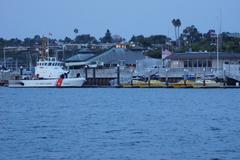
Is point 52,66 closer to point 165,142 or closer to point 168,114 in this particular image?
point 168,114

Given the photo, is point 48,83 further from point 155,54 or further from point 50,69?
point 155,54

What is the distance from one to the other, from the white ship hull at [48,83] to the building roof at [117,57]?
69.6ft

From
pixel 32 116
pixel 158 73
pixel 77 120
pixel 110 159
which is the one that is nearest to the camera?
pixel 110 159

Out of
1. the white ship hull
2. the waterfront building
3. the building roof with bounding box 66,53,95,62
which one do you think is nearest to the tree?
the building roof with bounding box 66,53,95,62

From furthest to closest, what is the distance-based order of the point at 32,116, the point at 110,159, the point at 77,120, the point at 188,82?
the point at 188,82, the point at 32,116, the point at 77,120, the point at 110,159

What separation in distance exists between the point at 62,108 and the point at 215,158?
40.2 m

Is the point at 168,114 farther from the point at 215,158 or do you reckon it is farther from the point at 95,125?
the point at 215,158

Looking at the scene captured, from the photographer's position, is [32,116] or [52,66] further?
[52,66]

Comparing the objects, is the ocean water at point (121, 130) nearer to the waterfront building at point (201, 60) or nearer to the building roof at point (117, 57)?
the waterfront building at point (201, 60)

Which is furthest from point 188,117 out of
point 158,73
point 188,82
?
point 158,73

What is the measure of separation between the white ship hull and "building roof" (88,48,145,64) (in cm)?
2122

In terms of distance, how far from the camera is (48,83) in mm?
130875

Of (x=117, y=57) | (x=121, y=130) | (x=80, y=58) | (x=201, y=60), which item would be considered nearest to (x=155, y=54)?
(x=117, y=57)

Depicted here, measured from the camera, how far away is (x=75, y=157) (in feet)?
133
